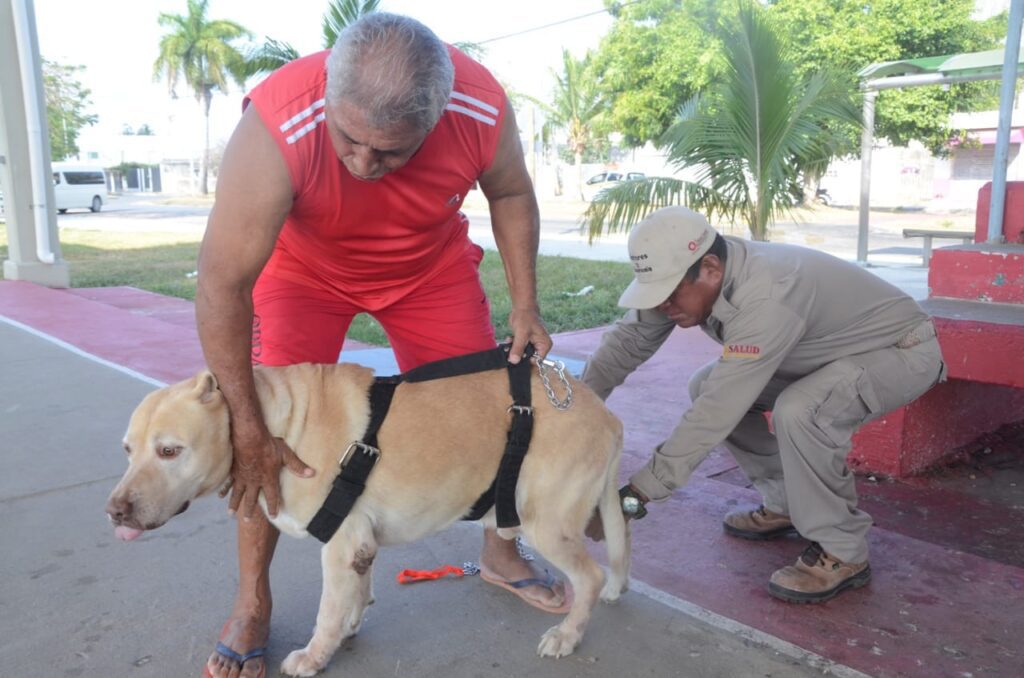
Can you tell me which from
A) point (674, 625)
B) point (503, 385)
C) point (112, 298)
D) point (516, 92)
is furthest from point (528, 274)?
point (516, 92)

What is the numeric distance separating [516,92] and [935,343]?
50119 mm

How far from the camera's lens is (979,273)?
4949mm

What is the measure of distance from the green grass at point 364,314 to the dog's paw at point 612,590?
15.5 feet

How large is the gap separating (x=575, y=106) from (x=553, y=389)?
46467 mm

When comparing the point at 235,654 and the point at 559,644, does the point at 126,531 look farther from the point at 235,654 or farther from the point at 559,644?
the point at 559,644

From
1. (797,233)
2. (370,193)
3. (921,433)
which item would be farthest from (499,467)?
(797,233)

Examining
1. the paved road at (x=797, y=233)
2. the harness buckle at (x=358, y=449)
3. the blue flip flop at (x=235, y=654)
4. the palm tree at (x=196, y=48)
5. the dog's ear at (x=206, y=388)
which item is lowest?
the blue flip flop at (x=235, y=654)

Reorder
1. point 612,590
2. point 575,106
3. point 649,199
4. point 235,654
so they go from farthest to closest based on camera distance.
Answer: point 575,106
point 649,199
point 612,590
point 235,654

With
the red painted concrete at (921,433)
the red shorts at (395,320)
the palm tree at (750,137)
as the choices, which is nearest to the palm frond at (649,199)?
the palm tree at (750,137)

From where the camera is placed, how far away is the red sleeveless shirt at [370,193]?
2422mm

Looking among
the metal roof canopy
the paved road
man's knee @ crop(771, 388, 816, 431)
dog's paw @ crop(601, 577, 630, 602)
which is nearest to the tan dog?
dog's paw @ crop(601, 577, 630, 602)

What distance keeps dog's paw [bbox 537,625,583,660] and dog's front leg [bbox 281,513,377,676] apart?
2.04 ft

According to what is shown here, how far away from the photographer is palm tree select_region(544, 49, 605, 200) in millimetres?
45781

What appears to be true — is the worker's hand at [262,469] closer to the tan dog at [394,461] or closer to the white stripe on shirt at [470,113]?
the tan dog at [394,461]
